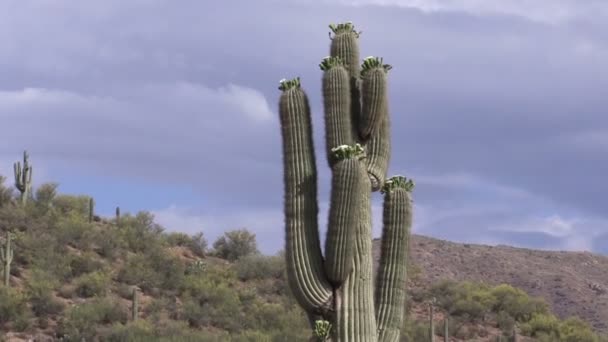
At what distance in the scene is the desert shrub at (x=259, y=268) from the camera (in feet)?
142

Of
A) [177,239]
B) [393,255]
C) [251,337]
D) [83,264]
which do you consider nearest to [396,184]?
[393,255]

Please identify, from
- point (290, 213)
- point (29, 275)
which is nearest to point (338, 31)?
point (290, 213)

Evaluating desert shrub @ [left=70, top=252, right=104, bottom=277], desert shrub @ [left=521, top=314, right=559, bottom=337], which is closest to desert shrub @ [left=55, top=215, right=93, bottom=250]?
desert shrub @ [left=70, top=252, right=104, bottom=277]

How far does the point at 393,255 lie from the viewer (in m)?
17.0

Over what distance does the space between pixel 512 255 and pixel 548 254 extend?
2.63 m

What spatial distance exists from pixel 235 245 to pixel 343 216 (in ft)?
105

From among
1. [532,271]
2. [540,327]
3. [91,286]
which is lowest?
[540,327]

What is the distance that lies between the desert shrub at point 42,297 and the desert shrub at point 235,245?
11922 millimetres

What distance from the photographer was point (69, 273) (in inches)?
1526

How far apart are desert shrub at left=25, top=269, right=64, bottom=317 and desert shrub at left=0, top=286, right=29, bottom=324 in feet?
2.58

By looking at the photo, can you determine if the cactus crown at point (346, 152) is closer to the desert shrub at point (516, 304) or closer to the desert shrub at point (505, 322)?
the desert shrub at point (505, 322)

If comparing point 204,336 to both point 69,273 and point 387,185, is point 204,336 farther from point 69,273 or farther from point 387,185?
point 387,185

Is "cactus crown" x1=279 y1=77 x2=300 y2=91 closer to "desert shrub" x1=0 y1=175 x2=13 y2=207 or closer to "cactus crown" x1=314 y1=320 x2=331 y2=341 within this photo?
"cactus crown" x1=314 y1=320 x2=331 y2=341

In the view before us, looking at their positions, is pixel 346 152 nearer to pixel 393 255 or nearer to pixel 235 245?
pixel 393 255
